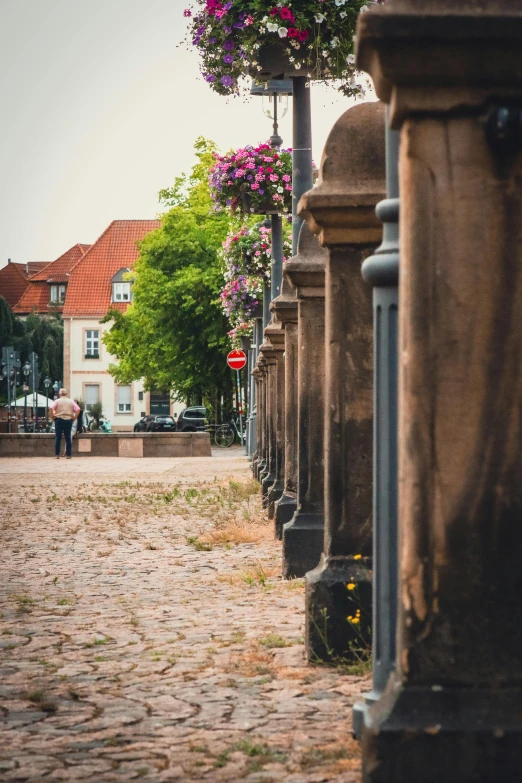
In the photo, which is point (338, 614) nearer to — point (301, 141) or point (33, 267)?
point (301, 141)

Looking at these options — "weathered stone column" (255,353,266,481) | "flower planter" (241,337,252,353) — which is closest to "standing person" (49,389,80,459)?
"flower planter" (241,337,252,353)

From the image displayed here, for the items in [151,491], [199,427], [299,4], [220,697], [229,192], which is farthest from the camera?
[199,427]

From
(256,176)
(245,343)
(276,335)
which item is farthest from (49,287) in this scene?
(276,335)

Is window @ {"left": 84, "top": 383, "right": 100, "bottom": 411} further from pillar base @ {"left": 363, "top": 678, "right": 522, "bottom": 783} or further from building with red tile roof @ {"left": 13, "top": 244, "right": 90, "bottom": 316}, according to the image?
pillar base @ {"left": 363, "top": 678, "right": 522, "bottom": 783}

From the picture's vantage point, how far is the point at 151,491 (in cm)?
1875

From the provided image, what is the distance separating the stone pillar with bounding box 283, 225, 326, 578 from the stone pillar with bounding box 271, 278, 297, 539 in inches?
84.3

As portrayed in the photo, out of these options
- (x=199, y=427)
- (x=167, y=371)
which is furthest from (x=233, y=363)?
(x=199, y=427)

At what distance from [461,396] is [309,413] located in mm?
4913

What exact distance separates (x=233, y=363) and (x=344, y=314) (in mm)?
29029

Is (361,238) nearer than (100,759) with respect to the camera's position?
No

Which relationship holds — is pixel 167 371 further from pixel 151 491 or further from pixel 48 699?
pixel 48 699

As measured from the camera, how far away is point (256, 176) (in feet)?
66.6

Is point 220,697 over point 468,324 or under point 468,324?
under

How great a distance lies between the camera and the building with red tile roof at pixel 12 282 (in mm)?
126500
